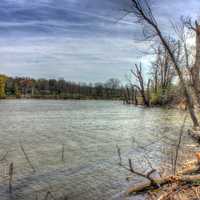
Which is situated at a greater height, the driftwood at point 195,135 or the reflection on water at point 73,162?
the driftwood at point 195,135

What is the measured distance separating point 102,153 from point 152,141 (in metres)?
4.51

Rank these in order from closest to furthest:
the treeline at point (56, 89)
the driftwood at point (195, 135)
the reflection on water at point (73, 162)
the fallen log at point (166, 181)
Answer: the fallen log at point (166, 181), the reflection on water at point (73, 162), the driftwood at point (195, 135), the treeline at point (56, 89)

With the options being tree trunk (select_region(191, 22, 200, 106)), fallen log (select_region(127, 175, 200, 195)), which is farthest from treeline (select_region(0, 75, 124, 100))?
fallen log (select_region(127, 175, 200, 195))

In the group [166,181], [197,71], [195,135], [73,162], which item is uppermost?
[197,71]

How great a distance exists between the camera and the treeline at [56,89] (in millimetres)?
92250

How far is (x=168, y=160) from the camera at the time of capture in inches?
446

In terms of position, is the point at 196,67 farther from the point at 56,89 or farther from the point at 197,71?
the point at 56,89

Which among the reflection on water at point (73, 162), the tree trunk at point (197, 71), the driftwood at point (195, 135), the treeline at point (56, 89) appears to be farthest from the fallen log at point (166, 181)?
the treeline at point (56, 89)

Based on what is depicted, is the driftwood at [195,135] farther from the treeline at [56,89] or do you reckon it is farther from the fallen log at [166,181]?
the treeline at [56,89]

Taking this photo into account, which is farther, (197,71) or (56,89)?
(56,89)

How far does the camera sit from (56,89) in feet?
349

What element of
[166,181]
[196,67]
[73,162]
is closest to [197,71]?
[196,67]

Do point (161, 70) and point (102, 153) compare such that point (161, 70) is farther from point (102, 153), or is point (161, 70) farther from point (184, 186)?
point (184, 186)

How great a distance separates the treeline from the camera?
92.2 metres
